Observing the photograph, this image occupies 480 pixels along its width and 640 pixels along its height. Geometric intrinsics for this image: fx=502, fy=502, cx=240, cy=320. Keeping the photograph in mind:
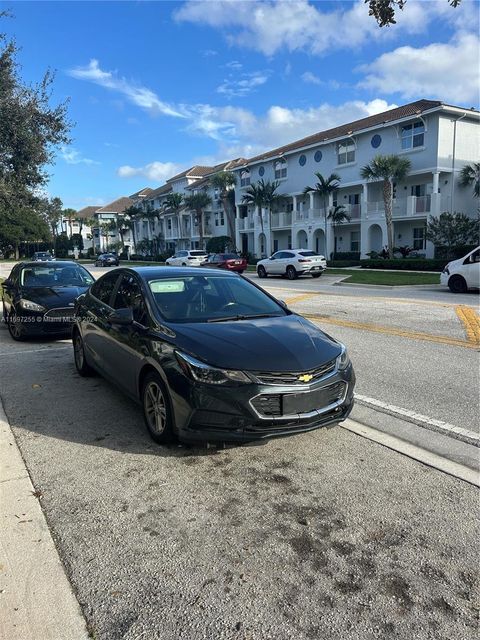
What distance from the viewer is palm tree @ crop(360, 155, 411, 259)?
3203cm

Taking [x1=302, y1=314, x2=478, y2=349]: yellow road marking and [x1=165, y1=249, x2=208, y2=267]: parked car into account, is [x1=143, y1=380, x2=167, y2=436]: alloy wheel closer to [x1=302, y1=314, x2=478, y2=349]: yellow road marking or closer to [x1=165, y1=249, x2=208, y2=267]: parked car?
[x1=302, y1=314, x2=478, y2=349]: yellow road marking

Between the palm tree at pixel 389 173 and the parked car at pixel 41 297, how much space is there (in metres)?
26.3

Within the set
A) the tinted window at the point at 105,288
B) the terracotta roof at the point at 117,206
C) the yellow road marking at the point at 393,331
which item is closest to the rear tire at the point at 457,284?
the yellow road marking at the point at 393,331

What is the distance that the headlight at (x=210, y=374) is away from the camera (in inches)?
147

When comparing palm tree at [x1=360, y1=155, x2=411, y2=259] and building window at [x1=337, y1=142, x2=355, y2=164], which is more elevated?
building window at [x1=337, y1=142, x2=355, y2=164]

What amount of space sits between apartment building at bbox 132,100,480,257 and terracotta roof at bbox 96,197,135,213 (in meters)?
57.8

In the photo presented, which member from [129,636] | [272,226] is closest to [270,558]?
[129,636]

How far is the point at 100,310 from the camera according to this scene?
233 inches

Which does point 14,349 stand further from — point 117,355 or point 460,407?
point 460,407

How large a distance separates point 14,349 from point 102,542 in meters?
6.48

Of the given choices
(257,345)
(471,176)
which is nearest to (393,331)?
(257,345)

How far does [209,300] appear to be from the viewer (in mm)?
5172

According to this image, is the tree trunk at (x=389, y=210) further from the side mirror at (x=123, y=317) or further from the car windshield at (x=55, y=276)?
the side mirror at (x=123, y=317)

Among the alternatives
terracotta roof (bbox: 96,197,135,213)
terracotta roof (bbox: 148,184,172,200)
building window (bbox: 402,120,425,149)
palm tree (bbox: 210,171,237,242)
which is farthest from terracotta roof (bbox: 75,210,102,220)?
building window (bbox: 402,120,425,149)
